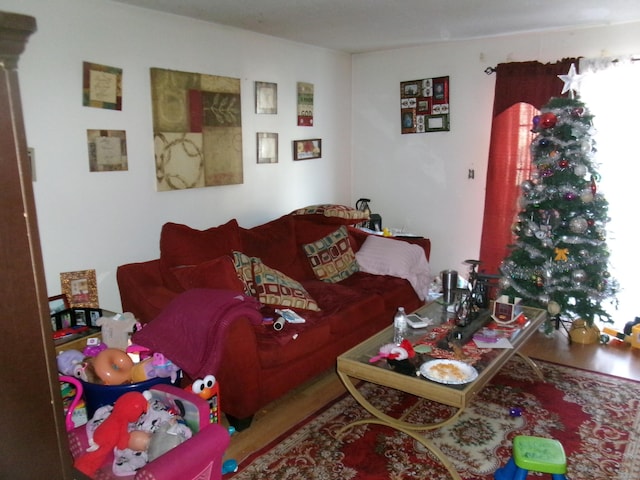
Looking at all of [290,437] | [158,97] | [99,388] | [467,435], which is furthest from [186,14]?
[467,435]

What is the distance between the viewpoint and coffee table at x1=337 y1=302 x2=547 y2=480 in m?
2.30

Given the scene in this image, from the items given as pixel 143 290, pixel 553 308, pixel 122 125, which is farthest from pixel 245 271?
pixel 553 308

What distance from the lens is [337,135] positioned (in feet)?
17.7

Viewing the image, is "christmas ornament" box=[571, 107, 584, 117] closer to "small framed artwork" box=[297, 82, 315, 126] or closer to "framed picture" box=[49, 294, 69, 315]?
"small framed artwork" box=[297, 82, 315, 126]

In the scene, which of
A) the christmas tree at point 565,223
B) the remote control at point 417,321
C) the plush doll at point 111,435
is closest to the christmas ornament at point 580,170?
the christmas tree at point 565,223

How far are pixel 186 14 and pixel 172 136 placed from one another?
0.83m

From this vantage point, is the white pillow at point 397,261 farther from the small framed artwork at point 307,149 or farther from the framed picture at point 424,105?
the framed picture at point 424,105

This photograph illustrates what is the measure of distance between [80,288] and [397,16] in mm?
2816

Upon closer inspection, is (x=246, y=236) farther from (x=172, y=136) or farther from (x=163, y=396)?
(x=163, y=396)

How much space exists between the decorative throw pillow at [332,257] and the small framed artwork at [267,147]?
0.84m

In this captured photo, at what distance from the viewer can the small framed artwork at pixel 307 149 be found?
189 inches

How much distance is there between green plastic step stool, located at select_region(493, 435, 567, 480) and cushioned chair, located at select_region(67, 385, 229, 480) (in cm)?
116

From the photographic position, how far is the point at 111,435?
207 centimetres

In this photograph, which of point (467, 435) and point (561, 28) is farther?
point (561, 28)
